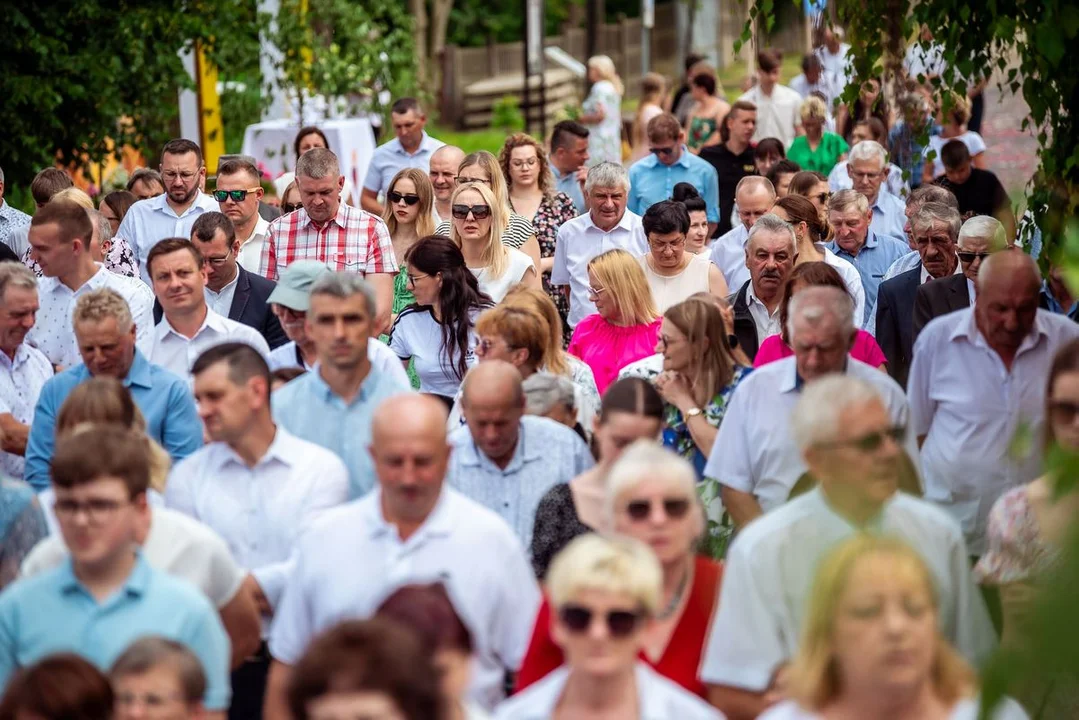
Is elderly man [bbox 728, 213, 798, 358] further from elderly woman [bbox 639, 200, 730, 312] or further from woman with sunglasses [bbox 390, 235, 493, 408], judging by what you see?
woman with sunglasses [bbox 390, 235, 493, 408]

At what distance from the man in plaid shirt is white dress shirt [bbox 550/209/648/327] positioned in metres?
1.25

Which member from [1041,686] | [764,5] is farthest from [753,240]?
[1041,686]

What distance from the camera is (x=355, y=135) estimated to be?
58.6 feet

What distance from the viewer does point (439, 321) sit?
830 cm

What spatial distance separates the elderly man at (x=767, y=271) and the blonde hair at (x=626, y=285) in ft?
1.81

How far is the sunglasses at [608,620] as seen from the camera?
406 cm

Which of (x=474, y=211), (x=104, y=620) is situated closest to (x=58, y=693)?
(x=104, y=620)

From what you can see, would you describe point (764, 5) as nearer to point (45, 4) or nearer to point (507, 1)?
point (45, 4)

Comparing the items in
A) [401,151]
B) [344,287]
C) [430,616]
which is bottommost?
[430,616]

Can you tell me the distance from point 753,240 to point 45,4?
845 centimetres

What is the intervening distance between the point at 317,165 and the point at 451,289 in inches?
78.9

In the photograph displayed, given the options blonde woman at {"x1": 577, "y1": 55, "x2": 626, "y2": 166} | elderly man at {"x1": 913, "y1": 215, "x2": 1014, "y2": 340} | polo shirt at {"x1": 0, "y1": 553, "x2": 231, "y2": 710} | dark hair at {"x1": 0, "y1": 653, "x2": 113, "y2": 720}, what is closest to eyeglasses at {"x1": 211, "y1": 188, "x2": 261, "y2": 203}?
elderly man at {"x1": 913, "y1": 215, "x2": 1014, "y2": 340}

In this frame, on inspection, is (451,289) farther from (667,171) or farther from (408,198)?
(667,171)

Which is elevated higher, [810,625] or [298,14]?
[298,14]
